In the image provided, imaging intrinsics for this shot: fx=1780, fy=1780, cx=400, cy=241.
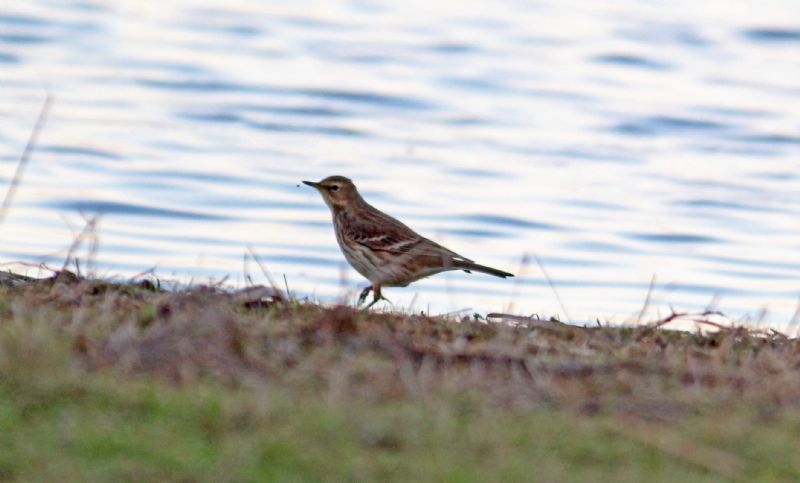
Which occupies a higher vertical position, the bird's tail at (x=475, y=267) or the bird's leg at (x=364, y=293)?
the bird's tail at (x=475, y=267)

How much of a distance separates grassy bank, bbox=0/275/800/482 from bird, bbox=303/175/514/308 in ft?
11.0

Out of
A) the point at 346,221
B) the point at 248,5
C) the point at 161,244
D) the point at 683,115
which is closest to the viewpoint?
the point at 346,221

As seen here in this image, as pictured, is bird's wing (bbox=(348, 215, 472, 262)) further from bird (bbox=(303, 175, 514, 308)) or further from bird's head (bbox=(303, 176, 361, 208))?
bird's head (bbox=(303, 176, 361, 208))

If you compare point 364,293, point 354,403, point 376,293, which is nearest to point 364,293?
point 364,293

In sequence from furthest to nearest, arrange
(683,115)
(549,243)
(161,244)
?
(683,115), (549,243), (161,244)

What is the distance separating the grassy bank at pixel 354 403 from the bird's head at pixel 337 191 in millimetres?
4239

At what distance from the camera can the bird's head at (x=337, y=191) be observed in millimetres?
11644

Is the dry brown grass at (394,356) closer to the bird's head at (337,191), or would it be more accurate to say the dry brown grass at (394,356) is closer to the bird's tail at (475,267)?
the bird's tail at (475,267)

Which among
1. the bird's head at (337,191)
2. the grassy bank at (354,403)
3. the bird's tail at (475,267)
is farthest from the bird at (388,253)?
the grassy bank at (354,403)

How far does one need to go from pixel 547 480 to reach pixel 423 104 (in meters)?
16.9

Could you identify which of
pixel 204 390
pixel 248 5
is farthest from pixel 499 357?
pixel 248 5

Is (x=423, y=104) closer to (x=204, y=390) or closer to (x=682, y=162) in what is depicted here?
(x=682, y=162)

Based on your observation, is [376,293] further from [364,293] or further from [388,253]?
[364,293]

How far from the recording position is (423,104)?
867 inches
